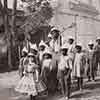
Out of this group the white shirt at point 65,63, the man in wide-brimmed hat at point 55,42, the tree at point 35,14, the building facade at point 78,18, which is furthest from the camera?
the tree at point 35,14

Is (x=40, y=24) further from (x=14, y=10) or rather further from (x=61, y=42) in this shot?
(x=61, y=42)

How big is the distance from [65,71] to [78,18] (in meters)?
1.43

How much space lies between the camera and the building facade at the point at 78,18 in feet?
14.3

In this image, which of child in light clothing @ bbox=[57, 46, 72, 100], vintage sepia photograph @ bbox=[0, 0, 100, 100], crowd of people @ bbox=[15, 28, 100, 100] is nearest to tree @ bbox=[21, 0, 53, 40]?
vintage sepia photograph @ bbox=[0, 0, 100, 100]

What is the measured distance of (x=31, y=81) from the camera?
10.9 ft

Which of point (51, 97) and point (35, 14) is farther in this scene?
point (35, 14)

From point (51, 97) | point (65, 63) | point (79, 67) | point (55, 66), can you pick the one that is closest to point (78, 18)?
point (79, 67)

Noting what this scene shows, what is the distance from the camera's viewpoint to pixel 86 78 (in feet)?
14.7

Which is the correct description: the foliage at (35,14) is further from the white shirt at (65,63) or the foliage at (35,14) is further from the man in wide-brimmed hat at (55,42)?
the white shirt at (65,63)

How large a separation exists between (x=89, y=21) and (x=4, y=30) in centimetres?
184

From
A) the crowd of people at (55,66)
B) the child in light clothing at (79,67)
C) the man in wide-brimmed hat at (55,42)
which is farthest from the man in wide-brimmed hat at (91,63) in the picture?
the man in wide-brimmed hat at (55,42)

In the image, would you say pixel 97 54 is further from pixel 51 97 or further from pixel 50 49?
pixel 51 97

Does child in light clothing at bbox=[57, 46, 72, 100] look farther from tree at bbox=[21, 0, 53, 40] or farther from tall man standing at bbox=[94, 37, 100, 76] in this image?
tree at bbox=[21, 0, 53, 40]

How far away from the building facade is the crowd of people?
0.20 meters
